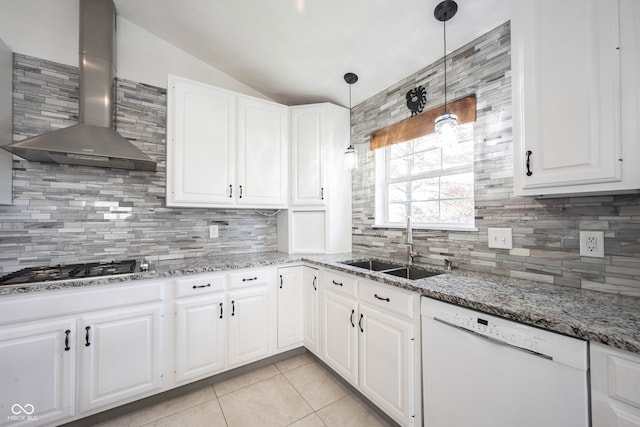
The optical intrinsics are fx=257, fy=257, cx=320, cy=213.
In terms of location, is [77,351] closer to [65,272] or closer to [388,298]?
[65,272]

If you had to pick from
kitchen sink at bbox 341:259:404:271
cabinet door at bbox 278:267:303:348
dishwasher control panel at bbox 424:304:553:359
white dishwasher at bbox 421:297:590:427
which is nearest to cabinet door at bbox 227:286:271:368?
cabinet door at bbox 278:267:303:348

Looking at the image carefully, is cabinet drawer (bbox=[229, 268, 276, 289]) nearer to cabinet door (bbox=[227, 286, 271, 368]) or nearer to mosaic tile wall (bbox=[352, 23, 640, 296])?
cabinet door (bbox=[227, 286, 271, 368])

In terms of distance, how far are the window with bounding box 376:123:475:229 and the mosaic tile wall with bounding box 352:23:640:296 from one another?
0.16m

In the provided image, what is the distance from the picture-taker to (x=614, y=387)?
81 cm

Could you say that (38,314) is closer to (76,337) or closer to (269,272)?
(76,337)

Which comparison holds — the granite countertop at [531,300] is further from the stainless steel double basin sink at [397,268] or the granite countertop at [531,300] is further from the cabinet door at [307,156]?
the cabinet door at [307,156]

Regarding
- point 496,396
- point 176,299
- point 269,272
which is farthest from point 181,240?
point 496,396

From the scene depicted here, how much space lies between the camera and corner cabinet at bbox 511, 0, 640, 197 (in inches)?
39.1

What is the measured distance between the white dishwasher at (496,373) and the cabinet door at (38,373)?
6.75 feet

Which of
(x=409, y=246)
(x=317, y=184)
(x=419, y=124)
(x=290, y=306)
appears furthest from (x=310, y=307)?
(x=419, y=124)

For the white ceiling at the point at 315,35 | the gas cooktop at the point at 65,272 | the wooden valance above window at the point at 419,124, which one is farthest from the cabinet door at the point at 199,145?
the wooden valance above window at the point at 419,124

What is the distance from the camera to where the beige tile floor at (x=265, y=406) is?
164cm

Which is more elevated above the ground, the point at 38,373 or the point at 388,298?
the point at 388,298

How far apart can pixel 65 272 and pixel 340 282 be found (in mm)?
1852
